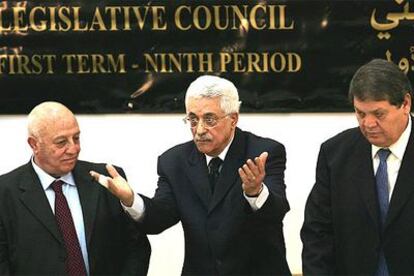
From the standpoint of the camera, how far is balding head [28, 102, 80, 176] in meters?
3.25

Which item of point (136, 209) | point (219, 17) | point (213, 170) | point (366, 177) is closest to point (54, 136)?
point (136, 209)

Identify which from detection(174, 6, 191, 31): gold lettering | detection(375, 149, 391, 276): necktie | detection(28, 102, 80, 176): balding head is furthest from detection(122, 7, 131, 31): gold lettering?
detection(375, 149, 391, 276): necktie

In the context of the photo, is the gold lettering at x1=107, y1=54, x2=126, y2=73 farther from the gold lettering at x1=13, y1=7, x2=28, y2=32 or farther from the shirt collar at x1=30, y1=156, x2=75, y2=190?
the shirt collar at x1=30, y1=156, x2=75, y2=190

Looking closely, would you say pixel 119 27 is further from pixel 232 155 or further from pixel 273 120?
pixel 232 155

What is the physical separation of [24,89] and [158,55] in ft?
2.57

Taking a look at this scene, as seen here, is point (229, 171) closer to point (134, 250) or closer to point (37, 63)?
point (134, 250)

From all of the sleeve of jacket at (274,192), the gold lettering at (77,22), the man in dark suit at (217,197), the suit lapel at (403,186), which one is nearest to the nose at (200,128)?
the man in dark suit at (217,197)

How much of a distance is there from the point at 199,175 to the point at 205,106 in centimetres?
31

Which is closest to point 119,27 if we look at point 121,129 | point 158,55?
point 158,55

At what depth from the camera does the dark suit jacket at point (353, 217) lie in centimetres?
301

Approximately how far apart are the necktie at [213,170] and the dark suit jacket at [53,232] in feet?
1.22

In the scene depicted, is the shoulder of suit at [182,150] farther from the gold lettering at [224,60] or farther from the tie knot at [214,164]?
the gold lettering at [224,60]

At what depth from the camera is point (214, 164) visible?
11.1 ft

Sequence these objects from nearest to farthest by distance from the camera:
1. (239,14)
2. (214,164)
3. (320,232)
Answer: (320,232)
(214,164)
(239,14)
